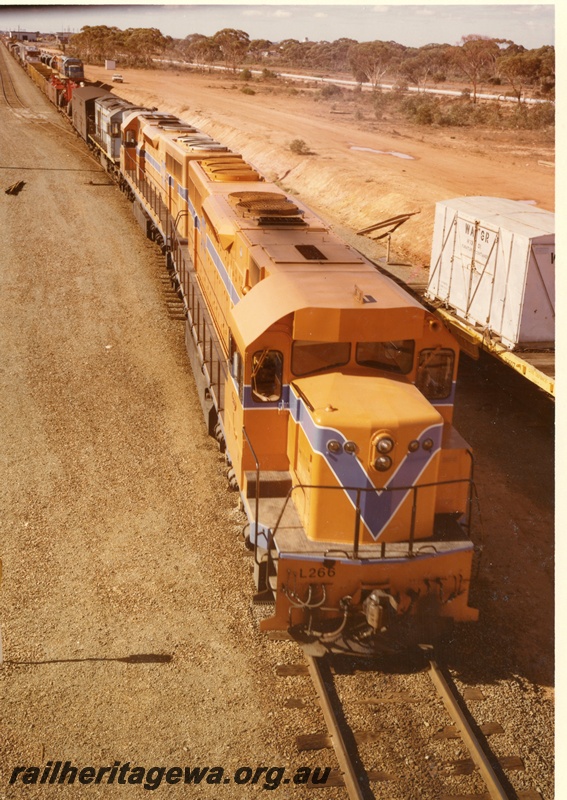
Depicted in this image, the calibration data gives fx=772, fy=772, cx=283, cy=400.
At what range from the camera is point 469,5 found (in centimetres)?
966

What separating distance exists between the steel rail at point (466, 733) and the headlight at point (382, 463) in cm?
243

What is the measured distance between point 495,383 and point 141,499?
8.77m

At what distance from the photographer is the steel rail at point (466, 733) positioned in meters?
7.35

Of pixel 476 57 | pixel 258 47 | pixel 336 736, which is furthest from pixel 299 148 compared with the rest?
pixel 336 736

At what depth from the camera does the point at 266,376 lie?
31.3ft

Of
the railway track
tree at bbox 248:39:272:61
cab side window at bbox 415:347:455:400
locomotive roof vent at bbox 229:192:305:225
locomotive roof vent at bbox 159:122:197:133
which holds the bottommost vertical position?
the railway track

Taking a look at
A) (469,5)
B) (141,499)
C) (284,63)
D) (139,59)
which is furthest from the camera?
(284,63)

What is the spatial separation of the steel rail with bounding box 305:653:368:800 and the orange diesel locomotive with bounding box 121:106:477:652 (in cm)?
41

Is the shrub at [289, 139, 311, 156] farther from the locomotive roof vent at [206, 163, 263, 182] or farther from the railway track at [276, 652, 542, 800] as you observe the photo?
the railway track at [276, 652, 542, 800]

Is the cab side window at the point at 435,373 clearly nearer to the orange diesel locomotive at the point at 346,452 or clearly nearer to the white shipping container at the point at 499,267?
the orange diesel locomotive at the point at 346,452

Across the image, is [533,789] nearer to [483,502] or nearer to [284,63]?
[483,502]

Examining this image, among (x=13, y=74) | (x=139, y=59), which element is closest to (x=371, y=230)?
(x=139, y=59)

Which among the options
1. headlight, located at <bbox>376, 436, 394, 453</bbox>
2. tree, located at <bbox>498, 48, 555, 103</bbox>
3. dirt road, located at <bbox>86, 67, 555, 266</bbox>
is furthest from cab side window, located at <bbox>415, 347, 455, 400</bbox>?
tree, located at <bbox>498, 48, 555, 103</bbox>

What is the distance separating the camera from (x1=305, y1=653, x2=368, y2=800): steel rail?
7.33 meters
